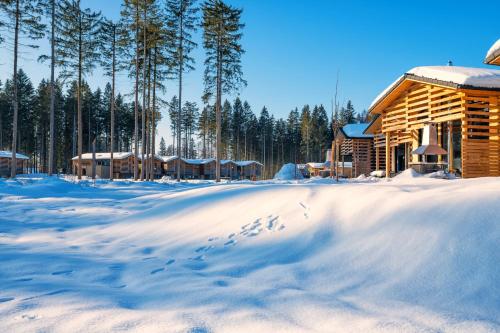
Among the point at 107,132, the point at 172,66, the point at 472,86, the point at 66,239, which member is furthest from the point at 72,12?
the point at 107,132

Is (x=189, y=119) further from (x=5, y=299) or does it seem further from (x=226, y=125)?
(x=5, y=299)

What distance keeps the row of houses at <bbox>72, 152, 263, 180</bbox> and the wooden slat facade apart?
73.2 feet

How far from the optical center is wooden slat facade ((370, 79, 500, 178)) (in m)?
12.8

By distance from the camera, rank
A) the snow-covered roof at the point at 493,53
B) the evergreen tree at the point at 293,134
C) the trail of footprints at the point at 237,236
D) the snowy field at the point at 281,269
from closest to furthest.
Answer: the snowy field at the point at 281,269 < the trail of footprints at the point at 237,236 < the snow-covered roof at the point at 493,53 < the evergreen tree at the point at 293,134

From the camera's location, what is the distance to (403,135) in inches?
760

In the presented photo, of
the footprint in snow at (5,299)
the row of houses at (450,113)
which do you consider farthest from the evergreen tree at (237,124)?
the footprint in snow at (5,299)

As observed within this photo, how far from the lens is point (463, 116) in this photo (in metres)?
12.8

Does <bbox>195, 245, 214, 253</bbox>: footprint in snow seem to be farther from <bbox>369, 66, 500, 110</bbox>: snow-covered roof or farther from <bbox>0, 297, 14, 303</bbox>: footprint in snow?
<bbox>369, 66, 500, 110</bbox>: snow-covered roof

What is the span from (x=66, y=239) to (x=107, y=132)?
55669 millimetres

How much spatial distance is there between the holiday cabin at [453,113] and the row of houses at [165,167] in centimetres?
2259

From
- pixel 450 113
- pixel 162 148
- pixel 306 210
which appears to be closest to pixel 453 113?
pixel 450 113

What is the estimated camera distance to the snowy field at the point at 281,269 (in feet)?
8.60

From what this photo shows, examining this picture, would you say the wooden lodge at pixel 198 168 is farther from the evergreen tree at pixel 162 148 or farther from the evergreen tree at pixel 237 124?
the evergreen tree at pixel 162 148

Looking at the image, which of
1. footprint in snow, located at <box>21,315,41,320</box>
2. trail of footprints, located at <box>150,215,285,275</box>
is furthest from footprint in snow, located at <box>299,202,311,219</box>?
footprint in snow, located at <box>21,315,41,320</box>
